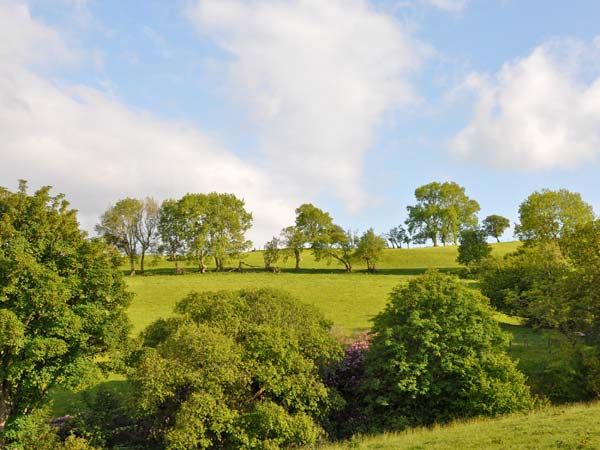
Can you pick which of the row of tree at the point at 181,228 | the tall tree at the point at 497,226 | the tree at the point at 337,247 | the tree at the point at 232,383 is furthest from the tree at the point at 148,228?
the tall tree at the point at 497,226

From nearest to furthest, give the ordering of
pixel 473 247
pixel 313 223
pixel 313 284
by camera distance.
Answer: pixel 313 284
pixel 473 247
pixel 313 223

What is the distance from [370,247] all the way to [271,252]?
1813 cm

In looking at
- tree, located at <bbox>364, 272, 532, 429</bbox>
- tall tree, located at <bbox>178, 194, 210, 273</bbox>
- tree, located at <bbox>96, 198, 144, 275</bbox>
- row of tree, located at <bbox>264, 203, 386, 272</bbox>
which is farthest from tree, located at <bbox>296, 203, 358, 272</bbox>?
tree, located at <bbox>364, 272, 532, 429</bbox>

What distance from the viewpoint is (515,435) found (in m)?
20.3

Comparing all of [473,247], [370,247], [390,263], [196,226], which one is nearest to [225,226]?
[196,226]

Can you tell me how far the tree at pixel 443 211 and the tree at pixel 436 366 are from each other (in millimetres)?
79434

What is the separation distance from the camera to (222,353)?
81.1ft

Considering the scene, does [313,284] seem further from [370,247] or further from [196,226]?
[196,226]

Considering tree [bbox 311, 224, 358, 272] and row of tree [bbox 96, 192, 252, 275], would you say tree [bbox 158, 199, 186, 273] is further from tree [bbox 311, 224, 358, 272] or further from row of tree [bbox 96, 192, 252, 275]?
tree [bbox 311, 224, 358, 272]

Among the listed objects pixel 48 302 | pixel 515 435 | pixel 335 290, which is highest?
pixel 48 302

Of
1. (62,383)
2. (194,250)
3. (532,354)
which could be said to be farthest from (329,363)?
(194,250)

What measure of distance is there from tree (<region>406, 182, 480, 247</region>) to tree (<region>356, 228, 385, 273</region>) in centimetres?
2786

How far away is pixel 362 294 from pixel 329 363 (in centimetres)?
3357

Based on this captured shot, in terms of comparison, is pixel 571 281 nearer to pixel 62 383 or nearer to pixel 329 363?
pixel 329 363
